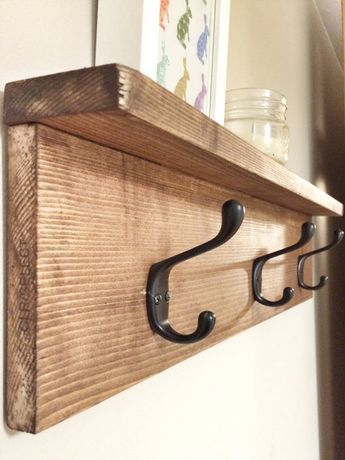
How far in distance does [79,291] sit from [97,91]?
0.14 m

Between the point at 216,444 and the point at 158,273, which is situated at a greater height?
the point at 158,273

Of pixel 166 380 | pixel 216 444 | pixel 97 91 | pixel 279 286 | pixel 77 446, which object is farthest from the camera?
pixel 279 286

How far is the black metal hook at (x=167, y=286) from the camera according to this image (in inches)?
16.1

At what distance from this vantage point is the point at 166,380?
53 cm

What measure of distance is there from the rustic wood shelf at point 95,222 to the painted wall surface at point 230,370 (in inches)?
0.9

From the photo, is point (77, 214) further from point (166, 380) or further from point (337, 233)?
point (337, 233)

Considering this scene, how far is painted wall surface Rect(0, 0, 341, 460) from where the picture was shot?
1.15 feet

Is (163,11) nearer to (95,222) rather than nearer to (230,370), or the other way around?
(95,222)

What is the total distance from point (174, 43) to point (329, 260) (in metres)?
1.13

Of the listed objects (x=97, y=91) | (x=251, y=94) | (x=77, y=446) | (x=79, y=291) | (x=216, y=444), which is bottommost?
(x=216, y=444)

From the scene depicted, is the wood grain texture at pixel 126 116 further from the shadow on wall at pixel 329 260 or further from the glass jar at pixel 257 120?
the shadow on wall at pixel 329 260

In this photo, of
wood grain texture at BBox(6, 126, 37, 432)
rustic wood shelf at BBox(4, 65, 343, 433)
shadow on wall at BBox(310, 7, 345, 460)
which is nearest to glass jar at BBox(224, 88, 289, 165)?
→ rustic wood shelf at BBox(4, 65, 343, 433)

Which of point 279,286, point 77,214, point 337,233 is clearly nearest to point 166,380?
point 77,214

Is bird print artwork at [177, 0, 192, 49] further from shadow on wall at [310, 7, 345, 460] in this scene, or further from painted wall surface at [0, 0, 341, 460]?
shadow on wall at [310, 7, 345, 460]
